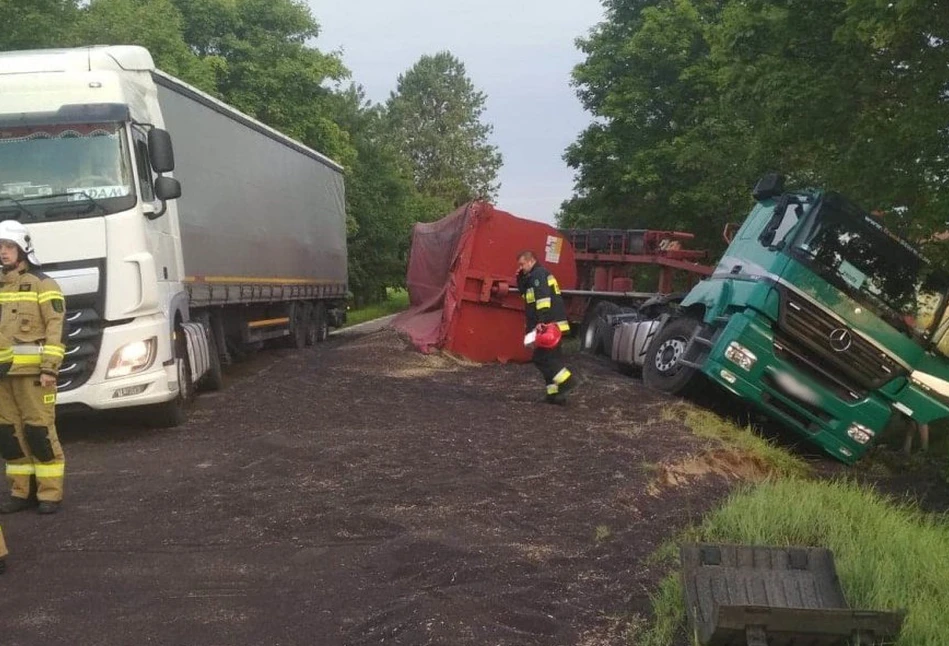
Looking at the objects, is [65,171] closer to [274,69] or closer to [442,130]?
[274,69]

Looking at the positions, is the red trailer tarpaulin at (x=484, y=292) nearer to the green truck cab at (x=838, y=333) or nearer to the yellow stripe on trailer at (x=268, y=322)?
the yellow stripe on trailer at (x=268, y=322)

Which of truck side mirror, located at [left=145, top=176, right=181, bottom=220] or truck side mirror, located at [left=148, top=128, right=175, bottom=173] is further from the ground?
truck side mirror, located at [left=148, top=128, right=175, bottom=173]

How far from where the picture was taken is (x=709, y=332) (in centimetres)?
1082

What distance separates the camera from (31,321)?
6.43 meters

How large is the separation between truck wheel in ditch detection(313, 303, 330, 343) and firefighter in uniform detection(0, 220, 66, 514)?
1342cm

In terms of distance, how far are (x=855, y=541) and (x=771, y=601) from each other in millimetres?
1103

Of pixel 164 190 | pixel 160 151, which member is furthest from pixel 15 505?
pixel 160 151

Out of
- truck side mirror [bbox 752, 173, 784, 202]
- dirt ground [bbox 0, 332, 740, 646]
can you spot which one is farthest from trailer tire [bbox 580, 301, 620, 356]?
dirt ground [bbox 0, 332, 740, 646]

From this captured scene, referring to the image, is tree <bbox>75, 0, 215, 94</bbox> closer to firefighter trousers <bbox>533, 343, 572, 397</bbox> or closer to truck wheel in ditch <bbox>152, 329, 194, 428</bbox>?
truck wheel in ditch <bbox>152, 329, 194, 428</bbox>

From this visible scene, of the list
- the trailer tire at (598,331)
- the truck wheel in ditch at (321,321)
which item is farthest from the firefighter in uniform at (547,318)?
the truck wheel in ditch at (321,321)

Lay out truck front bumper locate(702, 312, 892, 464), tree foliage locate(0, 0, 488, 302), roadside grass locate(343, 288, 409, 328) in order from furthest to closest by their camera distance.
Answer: roadside grass locate(343, 288, 409, 328) → tree foliage locate(0, 0, 488, 302) → truck front bumper locate(702, 312, 892, 464)

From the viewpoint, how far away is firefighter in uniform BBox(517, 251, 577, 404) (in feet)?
35.3

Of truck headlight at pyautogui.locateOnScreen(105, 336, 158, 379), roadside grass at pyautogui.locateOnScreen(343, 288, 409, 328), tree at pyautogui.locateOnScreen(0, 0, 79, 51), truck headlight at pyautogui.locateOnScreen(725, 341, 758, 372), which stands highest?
tree at pyautogui.locateOnScreen(0, 0, 79, 51)

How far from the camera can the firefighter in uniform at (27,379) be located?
6355mm
